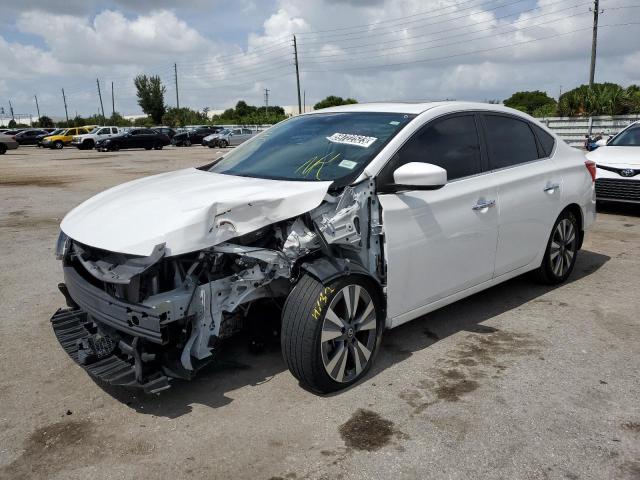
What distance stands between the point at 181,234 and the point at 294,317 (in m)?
0.78

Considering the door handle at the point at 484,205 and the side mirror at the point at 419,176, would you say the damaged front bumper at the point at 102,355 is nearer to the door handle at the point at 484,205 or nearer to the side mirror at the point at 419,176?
the side mirror at the point at 419,176

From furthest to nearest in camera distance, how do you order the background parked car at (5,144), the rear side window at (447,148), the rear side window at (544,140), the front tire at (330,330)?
the background parked car at (5,144) < the rear side window at (544,140) < the rear side window at (447,148) < the front tire at (330,330)

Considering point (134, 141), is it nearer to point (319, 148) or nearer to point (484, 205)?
point (319, 148)

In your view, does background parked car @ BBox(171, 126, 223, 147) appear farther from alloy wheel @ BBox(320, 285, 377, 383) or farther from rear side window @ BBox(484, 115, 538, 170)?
alloy wheel @ BBox(320, 285, 377, 383)

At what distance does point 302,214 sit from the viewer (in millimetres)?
3354

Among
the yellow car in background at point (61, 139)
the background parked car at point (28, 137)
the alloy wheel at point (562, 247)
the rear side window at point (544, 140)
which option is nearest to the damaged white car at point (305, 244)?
the rear side window at point (544, 140)

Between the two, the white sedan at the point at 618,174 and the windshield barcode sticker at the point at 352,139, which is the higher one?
the windshield barcode sticker at the point at 352,139

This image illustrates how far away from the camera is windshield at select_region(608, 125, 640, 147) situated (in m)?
9.49

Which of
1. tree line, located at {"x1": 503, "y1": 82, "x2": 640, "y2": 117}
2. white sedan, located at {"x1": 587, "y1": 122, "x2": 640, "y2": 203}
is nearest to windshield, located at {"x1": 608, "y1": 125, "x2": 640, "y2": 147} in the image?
white sedan, located at {"x1": 587, "y1": 122, "x2": 640, "y2": 203}

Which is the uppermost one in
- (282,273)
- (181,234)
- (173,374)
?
(181,234)

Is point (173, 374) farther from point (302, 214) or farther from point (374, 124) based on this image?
point (374, 124)

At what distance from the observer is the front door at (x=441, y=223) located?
3605mm

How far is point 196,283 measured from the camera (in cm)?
314

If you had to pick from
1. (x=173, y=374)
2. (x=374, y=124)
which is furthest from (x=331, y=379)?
(x=374, y=124)
